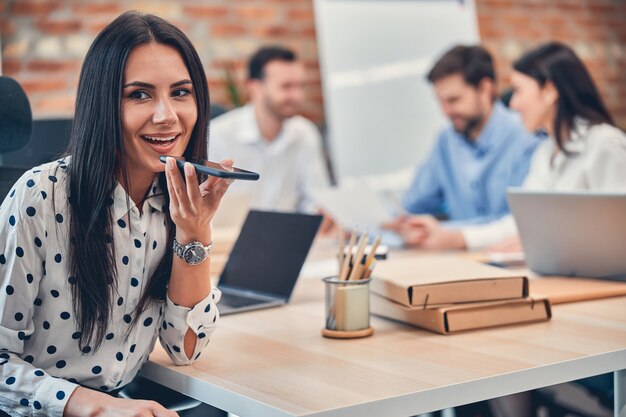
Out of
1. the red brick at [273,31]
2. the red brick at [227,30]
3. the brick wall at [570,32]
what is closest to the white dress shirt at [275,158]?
the red brick at [227,30]

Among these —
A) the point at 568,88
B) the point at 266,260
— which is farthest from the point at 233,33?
the point at 266,260

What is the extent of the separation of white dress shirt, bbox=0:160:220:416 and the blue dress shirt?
2055 millimetres

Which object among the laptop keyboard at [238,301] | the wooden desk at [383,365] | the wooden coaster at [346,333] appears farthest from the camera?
the laptop keyboard at [238,301]

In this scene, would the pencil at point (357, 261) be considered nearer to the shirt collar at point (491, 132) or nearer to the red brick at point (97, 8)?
the shirt collar at point (491, 132)

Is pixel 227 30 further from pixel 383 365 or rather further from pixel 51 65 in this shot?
pixel 383 365

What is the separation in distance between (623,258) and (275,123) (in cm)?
249

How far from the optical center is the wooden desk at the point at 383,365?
3.79 feet

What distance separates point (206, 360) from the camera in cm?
140

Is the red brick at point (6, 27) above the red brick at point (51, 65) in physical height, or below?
above

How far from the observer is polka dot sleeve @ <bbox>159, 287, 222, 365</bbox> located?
1374 millimetres

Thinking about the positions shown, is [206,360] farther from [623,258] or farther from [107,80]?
[623,258]

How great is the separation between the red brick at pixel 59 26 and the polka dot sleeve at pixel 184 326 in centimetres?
311

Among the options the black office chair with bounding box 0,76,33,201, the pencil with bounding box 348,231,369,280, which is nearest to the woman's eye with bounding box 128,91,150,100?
the black office chair with bounding box 0,76,33,201

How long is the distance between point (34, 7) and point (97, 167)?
3136 millimetres
